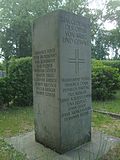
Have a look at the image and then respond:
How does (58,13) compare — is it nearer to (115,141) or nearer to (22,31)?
(115,141)

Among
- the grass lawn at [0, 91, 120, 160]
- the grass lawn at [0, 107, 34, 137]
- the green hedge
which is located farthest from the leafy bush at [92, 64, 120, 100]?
the grass lawn at [0, 107, 34, 137]

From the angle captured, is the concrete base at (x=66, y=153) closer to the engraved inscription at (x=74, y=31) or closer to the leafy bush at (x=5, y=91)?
the engraved inscription at (x=74, y=31)

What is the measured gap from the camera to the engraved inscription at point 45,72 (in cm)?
473

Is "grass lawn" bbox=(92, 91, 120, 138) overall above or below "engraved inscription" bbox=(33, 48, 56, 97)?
below

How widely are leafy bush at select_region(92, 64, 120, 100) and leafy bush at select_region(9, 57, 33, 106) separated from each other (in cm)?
318

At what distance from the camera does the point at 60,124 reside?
4691 mm

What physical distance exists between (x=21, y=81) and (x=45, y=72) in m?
5.24

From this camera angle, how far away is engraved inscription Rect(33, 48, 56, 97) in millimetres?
4730

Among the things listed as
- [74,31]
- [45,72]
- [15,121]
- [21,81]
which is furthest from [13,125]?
[74,31]

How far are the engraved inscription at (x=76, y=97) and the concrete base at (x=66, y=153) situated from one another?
0.64 metres

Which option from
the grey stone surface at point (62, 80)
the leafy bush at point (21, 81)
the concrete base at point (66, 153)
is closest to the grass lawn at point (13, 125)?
the concrete base at point (66, 153)

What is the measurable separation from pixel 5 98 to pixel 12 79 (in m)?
0.81

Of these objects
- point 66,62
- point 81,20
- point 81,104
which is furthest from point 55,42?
point 81,104

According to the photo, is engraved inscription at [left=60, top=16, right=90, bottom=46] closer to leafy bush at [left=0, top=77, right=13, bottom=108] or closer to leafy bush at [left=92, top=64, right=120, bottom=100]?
leafy bush at [left=0, top=77, right=13, bottom=108]
